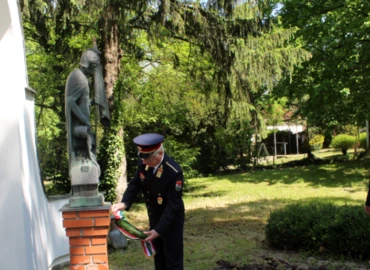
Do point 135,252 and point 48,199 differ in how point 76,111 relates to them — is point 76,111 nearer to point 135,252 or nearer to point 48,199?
point 48,199

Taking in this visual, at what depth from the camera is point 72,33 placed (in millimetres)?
11992

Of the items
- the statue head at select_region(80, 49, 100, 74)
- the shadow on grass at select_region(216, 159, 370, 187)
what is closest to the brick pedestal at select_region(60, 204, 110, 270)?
the statue head at select_region(80, 49, 100, 74)

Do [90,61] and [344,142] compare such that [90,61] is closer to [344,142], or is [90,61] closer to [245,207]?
[245,207]

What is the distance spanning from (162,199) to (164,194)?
58mm

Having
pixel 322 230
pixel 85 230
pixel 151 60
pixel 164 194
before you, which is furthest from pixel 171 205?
pixel 151 60

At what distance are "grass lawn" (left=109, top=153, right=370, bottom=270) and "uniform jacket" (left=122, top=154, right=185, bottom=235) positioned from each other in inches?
107

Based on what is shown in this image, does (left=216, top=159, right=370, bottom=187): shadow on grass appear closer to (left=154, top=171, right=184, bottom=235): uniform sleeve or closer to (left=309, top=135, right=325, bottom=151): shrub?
(left=309, top=135, right=325, bottom=151): shrub

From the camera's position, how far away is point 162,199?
12.3 feet

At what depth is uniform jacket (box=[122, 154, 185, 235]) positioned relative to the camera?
3607 millimetres

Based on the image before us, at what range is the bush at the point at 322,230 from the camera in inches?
236

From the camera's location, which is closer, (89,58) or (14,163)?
(14,163)

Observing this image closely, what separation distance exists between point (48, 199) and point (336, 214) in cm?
455

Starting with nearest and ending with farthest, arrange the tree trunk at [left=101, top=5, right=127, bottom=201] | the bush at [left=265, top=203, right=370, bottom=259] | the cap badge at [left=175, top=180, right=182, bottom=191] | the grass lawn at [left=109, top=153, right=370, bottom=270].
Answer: the cap badge at [left=175, top=180, right=182, bottom=191], the bush at [left=265, top=203, right=370, bottom=259], the grass lawn at [left=109, top=153, right=370, bottom=270], the tree trunk at [left=101, top=5, right=127, bottom=201]

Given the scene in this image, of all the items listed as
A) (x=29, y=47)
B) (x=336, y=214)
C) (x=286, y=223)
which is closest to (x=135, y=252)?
(x=286, y=223)
